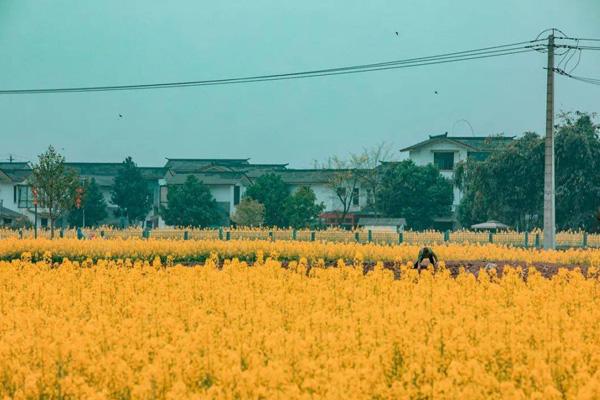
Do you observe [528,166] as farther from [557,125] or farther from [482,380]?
[482,380]

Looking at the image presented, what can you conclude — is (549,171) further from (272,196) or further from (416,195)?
(272,196)

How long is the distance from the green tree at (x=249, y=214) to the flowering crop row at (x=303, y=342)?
3916cm

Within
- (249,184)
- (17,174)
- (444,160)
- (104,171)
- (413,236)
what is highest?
(444,160)

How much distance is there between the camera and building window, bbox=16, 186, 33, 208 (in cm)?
6669

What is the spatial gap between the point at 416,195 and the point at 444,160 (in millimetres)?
6940

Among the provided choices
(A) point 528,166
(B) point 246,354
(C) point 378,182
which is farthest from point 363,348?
(C) point 378,182

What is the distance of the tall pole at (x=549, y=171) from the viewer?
89.8 ft

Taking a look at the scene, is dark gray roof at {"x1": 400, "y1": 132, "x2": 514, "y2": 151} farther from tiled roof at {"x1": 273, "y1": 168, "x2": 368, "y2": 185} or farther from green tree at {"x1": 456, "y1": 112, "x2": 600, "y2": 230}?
green tree at {"x1": 456, "y1": 112, "x2": 600, "y2": 230}

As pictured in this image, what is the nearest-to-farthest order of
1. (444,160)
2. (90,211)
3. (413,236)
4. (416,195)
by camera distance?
1. (413,236)
2. (416,195)
3. (444,160)
4. (90,211)

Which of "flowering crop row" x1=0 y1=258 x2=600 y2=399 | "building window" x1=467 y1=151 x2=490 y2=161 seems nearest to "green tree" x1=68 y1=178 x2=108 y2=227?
"building window" x1=467 y1=151 x2=490 y2=161

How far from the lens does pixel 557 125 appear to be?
46281 millimetres

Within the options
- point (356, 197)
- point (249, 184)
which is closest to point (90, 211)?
point (249, 184)

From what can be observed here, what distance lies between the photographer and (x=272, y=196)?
5769 centimetres

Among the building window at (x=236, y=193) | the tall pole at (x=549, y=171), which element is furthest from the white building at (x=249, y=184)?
the tall pole at (x=549, y=171)
